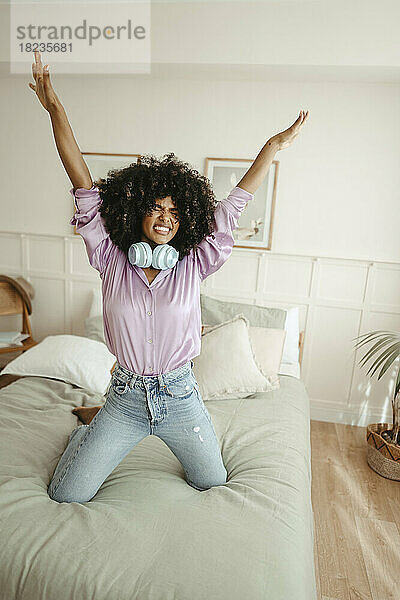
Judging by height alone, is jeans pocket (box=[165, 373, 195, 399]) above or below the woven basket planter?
above

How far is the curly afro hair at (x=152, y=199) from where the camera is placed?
4.86 ft

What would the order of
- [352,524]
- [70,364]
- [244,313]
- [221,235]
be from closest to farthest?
[221,235] → [352,524] → [70,364] → [244,313]

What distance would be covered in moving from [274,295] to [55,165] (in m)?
1.81

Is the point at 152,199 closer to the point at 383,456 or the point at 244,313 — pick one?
the point at 244,313

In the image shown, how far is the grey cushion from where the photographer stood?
2916 mm

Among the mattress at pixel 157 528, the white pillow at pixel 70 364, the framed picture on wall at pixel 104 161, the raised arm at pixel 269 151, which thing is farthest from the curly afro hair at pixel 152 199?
the framed picture on wall at pixel 104 161

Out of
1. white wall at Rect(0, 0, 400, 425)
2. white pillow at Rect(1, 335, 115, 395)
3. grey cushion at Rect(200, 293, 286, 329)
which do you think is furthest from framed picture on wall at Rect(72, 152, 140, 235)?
white pillow at Rect(1, 335, 115, 395)

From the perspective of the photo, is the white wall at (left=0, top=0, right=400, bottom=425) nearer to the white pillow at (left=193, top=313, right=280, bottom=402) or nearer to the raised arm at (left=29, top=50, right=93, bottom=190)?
the white pillow at (left=193, top=313, right=280, bottom=402)

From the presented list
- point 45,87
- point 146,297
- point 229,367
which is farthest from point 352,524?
point 45,87

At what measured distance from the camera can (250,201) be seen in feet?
10.4

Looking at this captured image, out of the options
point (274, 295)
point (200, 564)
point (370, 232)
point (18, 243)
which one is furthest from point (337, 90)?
point (200, 564)

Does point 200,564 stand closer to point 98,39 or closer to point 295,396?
point 295,396

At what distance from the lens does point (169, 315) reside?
4.92 ft

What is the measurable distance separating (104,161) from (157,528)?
2597mm
